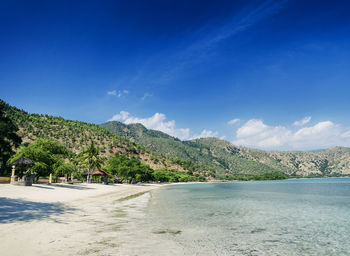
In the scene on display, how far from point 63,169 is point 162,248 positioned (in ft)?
151

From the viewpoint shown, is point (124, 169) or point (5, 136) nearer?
point (5, 136)

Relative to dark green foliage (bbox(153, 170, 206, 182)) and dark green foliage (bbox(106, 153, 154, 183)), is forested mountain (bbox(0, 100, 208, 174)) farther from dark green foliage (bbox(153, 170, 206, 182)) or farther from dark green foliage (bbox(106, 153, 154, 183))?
dark green foliage (bbox(106, 153, 154, 183))

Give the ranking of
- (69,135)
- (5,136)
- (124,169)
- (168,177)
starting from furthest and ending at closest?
1. (168,177)
2. (69,135)
3. (124,169)
4. (5,136)

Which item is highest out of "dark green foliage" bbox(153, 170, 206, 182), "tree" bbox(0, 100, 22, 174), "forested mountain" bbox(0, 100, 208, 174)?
"forested mountain" bbox(0, 100, 208, 174)

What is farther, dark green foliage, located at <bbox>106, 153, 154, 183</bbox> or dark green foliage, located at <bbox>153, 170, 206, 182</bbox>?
dark green foliage, located at <bbox>153, 170, 206, 182</bbox>

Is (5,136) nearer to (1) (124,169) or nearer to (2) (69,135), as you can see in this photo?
(1) (124,169)

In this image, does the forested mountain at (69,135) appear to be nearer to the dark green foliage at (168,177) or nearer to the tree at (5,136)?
the dark green foliage at (168,177)

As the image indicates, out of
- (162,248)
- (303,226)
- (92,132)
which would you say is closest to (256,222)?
(303,226)

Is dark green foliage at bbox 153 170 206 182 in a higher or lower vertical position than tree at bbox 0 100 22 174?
lower

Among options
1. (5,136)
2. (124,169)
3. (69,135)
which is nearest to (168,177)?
(124,169)

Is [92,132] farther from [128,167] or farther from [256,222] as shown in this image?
[256,222]

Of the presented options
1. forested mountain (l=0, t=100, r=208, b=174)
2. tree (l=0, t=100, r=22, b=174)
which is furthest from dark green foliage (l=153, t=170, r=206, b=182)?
tree (l=0, t=100, r=22, b=174)

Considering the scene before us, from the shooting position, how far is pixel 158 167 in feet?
558

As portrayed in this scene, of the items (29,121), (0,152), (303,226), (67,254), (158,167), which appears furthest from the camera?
(158,167)
